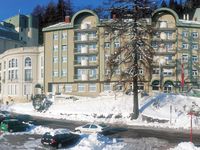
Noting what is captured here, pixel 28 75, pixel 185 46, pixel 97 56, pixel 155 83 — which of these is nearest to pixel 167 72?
pixel 155 83

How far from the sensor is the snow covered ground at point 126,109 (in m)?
50.5

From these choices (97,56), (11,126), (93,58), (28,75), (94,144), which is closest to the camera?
(94,144)

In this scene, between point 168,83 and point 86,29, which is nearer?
point 168,83

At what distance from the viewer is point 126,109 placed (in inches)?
2199

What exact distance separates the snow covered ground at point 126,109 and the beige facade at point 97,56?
924 cm

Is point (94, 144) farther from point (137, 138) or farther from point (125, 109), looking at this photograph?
point (125, 109)

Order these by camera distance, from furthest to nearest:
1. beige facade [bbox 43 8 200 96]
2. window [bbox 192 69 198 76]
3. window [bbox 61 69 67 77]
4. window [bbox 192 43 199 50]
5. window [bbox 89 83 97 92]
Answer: window [bbox 61 69 67 77] < window [bbox 89 83 97 92] < window [bbox 192 43 199 50] < window [bbox 192 69 198 76] < beige facade [bbox 43 8 200 96]

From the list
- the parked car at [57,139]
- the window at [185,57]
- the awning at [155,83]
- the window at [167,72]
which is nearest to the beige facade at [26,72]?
the awning at [155,83]

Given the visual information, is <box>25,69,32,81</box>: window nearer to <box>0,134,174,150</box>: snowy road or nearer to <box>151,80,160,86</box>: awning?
<box>151,80,160,86</box>: awning

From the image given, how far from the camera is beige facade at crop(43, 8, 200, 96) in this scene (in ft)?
232

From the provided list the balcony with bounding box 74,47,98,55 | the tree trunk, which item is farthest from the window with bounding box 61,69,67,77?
the tree trunk

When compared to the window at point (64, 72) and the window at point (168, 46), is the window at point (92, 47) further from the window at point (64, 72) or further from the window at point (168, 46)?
the window at point (168, 46)

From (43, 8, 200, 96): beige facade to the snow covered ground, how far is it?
30.3ft

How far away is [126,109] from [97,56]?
20.2 meters
